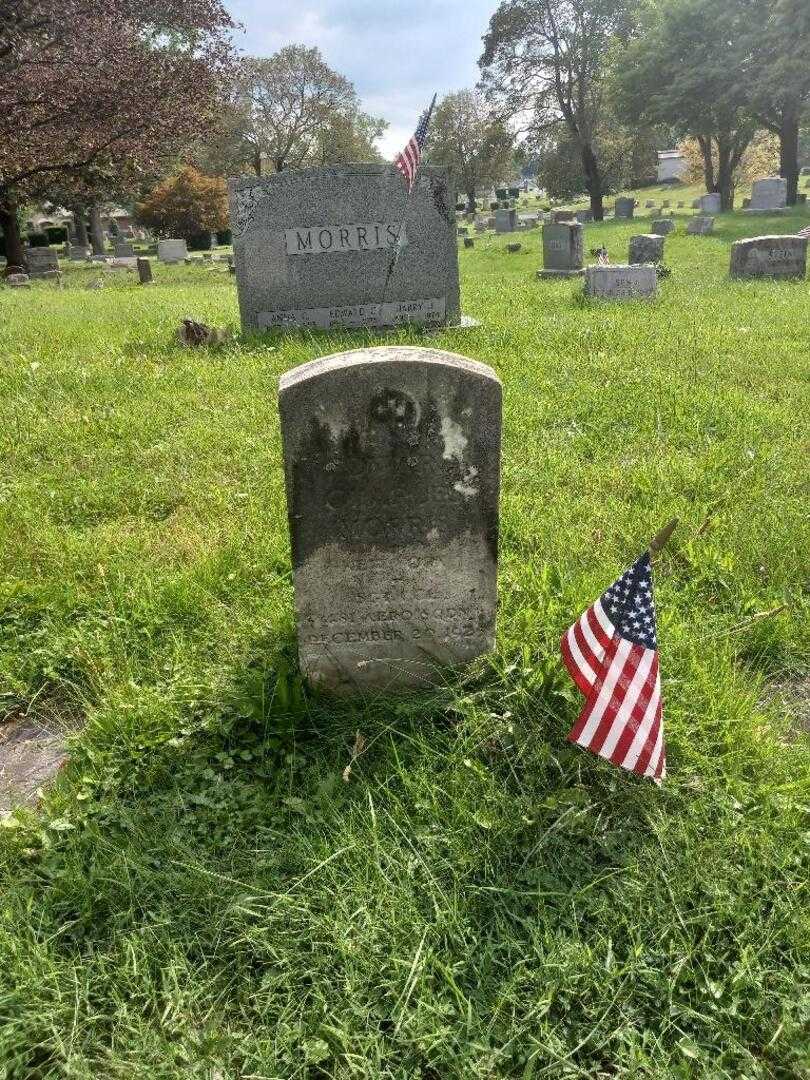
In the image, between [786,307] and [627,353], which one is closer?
[627,353]

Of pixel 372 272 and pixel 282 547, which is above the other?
pixel 372 272

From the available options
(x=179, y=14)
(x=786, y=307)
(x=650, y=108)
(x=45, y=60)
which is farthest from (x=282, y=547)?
(x=650, y=108)

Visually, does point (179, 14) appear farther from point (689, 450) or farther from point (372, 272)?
point (689, 450)

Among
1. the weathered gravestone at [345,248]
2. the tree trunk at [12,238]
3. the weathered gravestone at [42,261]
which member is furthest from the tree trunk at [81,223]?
the weathered gravestone at [345,248]

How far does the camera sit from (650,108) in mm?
30172

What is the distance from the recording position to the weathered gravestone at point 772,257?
12.7 m

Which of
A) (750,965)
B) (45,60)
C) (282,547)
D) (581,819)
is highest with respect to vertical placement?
Answer: (45,60)

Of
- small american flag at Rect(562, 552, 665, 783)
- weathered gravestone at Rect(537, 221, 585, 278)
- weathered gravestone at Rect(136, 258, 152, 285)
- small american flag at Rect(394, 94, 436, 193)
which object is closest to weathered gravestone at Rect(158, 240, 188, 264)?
weathered gravestone at Rect(136, 258, 152, 285)

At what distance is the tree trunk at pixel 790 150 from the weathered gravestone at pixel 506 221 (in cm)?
1052

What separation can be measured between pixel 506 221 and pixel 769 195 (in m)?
10.1

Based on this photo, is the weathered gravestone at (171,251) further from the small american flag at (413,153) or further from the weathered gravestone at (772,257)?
the small american flag at (413,153)

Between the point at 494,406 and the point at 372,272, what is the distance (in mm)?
6993

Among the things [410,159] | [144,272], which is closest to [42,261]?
[144,272]

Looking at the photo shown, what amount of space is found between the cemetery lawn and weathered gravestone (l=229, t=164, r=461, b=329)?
195 inches
